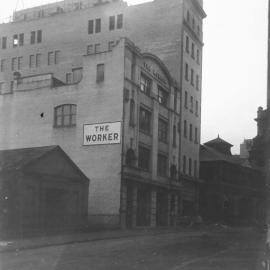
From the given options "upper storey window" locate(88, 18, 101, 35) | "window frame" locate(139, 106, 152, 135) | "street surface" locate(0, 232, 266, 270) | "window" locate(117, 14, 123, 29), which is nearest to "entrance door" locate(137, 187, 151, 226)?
"window frame" locate(139, 106, 152, 135)

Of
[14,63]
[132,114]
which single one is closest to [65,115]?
[132,114]

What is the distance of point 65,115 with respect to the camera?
4675 cm

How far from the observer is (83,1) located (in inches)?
2931

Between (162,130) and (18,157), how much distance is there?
20458 mm

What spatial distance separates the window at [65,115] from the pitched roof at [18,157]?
31.3 ft

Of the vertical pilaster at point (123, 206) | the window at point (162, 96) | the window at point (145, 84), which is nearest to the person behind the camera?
the vertical pilaster at point (123, 206)

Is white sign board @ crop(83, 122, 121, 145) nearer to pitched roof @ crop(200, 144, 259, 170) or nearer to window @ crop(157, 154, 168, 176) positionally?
window @ crop(157, 154, 168, 176)

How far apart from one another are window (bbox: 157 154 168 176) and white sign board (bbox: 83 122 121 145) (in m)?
8.88

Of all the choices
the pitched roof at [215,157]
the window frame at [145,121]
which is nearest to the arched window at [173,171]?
the window frame at [145,121]

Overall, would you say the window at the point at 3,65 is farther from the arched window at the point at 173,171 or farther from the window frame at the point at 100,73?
the arched window at the point at 173,171

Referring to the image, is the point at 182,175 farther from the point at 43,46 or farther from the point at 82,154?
the point at 43,46

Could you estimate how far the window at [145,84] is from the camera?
4806cm

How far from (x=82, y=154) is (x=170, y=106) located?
13.1 m

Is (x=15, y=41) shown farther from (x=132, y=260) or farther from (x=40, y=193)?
(x=132, y=260)
